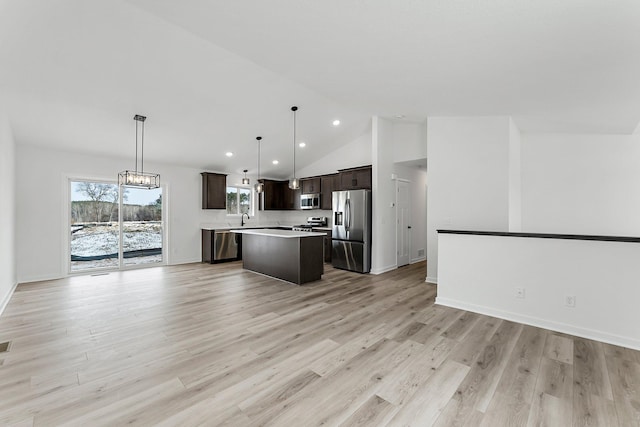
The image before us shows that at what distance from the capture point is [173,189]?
6.88m

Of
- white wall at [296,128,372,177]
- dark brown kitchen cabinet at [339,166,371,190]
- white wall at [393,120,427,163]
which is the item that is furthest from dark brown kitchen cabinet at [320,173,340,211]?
white wall at [393,120,427,163]

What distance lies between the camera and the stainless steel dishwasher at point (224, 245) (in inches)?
280

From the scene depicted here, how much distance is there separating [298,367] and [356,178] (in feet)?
15.4

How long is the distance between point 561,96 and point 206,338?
4912mm

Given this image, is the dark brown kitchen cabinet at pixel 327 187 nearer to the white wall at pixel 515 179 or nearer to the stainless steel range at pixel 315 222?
the stainless steel range at pixel 315 222

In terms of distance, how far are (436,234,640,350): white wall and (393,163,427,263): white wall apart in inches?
126

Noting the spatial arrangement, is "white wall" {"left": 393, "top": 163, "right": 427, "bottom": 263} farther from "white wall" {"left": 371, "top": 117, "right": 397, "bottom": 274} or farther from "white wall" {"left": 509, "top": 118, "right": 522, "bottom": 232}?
"white wall" {"left": 509, "top": 118, "right": 522, "bottom": 232}

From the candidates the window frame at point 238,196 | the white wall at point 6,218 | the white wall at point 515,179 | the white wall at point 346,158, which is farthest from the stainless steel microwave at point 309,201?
the white wall at point 6,218

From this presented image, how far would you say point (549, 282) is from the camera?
310 centimetres

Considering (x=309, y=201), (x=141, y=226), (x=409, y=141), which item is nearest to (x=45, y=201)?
(x=141, y=226)

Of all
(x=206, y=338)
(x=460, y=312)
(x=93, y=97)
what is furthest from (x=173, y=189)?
(x=460, y=312)

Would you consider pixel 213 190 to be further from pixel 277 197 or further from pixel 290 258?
pixel 290 258

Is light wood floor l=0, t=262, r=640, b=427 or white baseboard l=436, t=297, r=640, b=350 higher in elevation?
white baseboard l=436, t=297, r=640, b=350

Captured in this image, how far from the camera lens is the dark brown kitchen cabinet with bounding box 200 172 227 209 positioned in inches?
286
